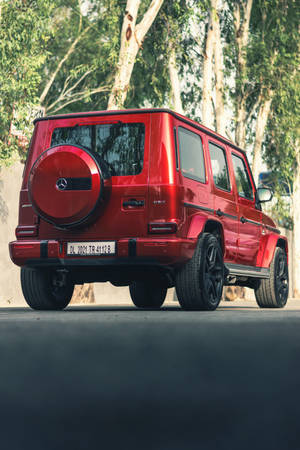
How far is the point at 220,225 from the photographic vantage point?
1023 centimetres

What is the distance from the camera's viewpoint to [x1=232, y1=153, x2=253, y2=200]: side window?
11492 millimetres

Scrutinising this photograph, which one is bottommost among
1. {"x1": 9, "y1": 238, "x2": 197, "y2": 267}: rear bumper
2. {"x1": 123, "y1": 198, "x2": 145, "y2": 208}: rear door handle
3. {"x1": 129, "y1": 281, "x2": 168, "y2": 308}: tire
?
{"x1": 129, "y1": 281, "x2": 168, "y2": 308}: tire

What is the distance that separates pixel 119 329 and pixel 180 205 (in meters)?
3.00

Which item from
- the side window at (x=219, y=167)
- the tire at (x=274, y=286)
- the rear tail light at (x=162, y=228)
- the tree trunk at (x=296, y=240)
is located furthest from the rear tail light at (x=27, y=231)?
the tree trunk at (x=296, y=240)

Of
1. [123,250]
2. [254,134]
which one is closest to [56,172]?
[123,250]

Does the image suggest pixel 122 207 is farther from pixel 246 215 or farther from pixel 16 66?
pixel 16 66

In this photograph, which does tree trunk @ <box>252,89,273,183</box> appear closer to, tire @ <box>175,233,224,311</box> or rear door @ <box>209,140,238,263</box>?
rear door @ <box>209,140,238,263</box>

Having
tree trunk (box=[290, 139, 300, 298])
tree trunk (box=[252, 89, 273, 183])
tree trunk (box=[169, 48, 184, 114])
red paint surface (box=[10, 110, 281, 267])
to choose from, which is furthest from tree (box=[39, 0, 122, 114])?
red paint surface (box=[10, 110, 281, 267])

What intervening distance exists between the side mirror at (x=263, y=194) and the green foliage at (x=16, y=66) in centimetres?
561

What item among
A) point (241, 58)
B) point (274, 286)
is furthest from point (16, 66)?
point (241, 58)

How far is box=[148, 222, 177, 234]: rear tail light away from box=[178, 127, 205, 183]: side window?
25.6 inches

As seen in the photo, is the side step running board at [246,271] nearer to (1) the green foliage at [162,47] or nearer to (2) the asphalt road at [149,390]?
(2) the asphalt road at [149,390]

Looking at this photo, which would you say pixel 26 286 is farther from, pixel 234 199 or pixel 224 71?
pixel 224 71

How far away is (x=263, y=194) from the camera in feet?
39.7
